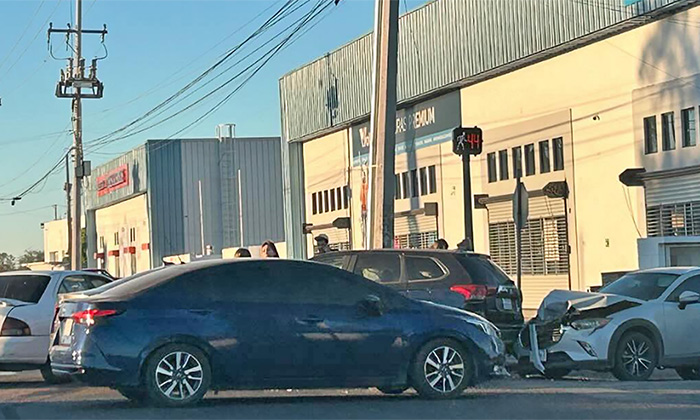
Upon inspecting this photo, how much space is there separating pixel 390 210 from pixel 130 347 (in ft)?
29.9

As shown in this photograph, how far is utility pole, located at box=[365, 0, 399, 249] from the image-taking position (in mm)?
19000

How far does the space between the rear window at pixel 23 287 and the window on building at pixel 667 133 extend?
15.3m

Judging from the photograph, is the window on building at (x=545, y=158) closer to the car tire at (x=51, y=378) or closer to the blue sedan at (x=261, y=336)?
the car tire at (x=51, y=378)

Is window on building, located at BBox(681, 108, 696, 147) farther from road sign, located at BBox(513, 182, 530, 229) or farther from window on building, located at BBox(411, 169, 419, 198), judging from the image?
window on building, located at BBox(411, 169, 419, 198)

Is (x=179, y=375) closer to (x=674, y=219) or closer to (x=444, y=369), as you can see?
(x=444, y=369)

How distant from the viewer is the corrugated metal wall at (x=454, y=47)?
27344mm

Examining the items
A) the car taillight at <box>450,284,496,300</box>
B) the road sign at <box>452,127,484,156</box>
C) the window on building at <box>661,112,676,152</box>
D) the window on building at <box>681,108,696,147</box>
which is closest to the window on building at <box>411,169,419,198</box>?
the window on building at <box>661,112,676,152</box>

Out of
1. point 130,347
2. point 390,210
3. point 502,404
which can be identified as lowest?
point 502,404

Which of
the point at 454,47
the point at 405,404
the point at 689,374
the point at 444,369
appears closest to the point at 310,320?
the point at 405,404

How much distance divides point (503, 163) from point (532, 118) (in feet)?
7.19

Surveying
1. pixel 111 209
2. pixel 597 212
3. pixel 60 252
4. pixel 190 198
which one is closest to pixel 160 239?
pixel 190 198

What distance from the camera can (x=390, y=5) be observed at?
63.2 feet

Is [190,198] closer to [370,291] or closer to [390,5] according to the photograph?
[390,5]

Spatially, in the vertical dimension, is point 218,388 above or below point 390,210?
below
